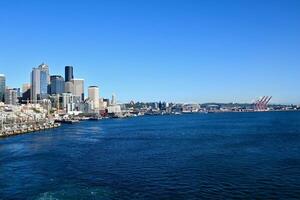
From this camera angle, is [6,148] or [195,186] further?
[6,148]

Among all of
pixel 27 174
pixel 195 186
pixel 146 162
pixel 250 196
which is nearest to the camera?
pixel 250 196

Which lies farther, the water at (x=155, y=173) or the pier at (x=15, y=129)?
the pier at (x=15, y=129)

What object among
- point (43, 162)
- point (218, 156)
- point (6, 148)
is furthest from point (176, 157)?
point (6, 148)

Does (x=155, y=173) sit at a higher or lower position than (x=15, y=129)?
lower

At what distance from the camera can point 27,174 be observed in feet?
120

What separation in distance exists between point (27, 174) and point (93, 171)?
584 centimetres

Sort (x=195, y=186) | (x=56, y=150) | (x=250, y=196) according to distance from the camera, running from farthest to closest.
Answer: (x=56, y=150) → (x=195, y=186) → (x=250, y=196)

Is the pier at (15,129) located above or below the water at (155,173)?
above

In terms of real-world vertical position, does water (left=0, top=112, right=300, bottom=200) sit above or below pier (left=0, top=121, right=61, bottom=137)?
below

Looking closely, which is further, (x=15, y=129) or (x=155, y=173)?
(x=15, y=129)

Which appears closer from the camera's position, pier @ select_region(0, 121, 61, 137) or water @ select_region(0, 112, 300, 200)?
water @ select_region(0, 112, 300, 200)

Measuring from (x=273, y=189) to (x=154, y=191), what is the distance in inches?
338

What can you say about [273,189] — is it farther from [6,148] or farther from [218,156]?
[6,148]

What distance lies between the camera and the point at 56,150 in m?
55.6
